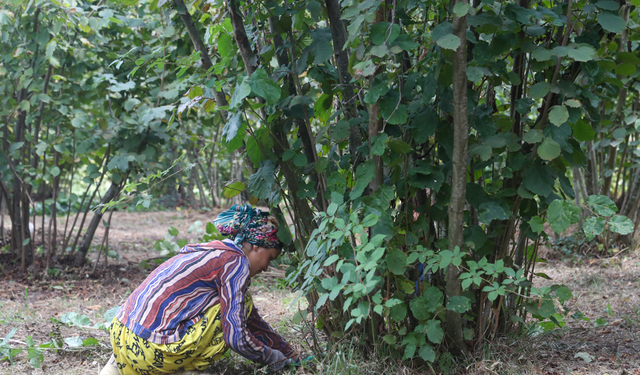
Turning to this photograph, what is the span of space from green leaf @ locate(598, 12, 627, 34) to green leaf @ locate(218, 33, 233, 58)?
1354 mm

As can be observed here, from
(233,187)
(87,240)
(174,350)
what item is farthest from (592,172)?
(87,240)

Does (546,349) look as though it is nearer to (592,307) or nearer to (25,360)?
(592,307)

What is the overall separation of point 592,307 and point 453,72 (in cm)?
224

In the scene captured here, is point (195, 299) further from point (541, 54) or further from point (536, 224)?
point (541, 54)

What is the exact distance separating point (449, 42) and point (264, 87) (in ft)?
2.02

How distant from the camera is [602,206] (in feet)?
5.13

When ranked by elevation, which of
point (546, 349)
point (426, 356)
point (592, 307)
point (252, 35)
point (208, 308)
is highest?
point (252, 35)

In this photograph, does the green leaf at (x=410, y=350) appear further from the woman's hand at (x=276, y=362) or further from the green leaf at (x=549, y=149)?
the green leaf at (x=549, y=149)

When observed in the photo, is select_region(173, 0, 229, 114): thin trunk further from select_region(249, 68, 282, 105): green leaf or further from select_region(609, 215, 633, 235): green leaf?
select_region(609, 215, 633, 235): green leaf

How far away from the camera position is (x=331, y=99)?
6.33ft

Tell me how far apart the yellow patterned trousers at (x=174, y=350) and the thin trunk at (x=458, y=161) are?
38.1 inches

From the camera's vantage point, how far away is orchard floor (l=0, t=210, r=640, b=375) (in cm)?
200

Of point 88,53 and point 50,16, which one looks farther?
point 88,53

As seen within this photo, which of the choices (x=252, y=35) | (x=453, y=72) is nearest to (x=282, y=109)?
(x=252, y=35)
